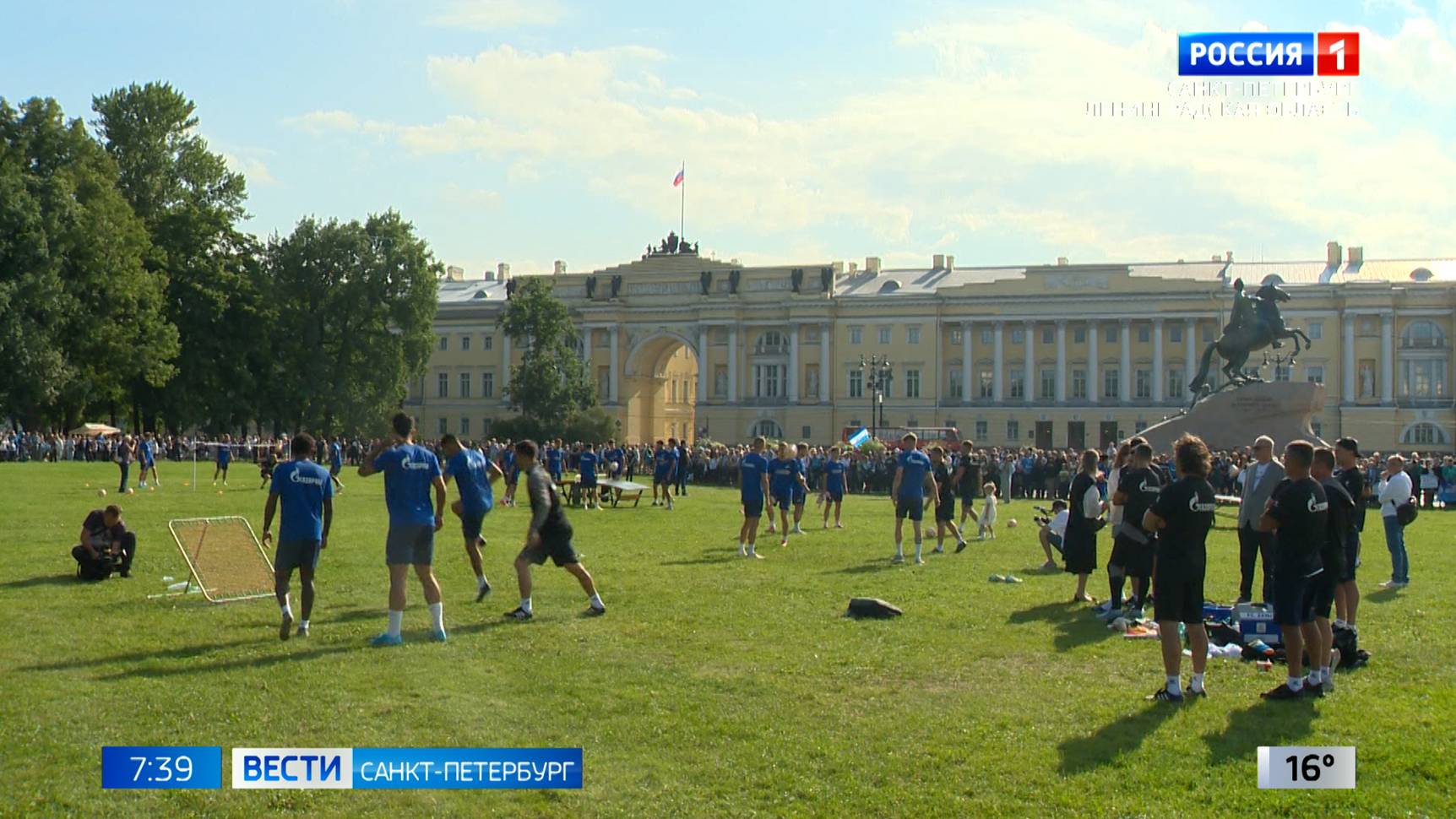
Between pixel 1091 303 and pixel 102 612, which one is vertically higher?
pixel 1091 303

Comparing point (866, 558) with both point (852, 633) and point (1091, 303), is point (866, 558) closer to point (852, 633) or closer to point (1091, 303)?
point (852, 633)

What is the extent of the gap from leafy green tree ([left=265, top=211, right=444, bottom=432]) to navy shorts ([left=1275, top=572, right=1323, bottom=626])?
2406 inches

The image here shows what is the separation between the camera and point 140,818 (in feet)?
22.4

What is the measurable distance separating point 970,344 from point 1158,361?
12327 mm

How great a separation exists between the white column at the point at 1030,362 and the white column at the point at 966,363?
3639 millimetres

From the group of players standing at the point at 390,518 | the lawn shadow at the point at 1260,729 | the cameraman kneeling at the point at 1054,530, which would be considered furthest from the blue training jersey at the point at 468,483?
the lawn shadow at the point at 1260,729

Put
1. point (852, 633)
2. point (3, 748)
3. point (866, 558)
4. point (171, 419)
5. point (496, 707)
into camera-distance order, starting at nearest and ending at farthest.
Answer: point (3, 748), point (496, 707), point (852, 633), point (866, 558), point (171, 419)

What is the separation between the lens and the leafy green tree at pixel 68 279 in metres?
47.7

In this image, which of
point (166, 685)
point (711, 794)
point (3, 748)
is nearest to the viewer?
point (711, 794)

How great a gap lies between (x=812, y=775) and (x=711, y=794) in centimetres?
66

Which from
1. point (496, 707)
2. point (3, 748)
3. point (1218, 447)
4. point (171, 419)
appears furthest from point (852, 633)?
point (171, 419)

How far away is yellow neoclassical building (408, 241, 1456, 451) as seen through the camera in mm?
86562

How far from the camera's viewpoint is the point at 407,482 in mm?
11844

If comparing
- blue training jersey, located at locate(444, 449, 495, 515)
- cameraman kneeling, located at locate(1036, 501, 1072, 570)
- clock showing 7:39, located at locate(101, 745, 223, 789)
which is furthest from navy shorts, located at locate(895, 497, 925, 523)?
clock showing 7:39, located at locate(101, 745, 223, 789)
